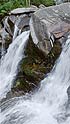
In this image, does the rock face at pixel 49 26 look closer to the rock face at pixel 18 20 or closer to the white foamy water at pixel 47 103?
the white foamy water at pixel 47 103

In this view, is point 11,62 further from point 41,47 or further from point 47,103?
point 47,103

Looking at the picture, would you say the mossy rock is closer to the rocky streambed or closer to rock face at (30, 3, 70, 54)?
the rocky streambed

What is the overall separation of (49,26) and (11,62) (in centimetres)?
170

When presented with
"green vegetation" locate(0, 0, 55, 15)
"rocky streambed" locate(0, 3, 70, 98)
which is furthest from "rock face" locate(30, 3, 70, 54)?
"green vegetation" locate(0, 0, 55, 15)

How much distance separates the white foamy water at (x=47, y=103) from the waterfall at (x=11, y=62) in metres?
1.11

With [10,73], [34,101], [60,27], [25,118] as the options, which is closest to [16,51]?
[10,73]

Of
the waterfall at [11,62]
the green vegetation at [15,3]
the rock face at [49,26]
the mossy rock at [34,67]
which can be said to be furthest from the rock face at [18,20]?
the mossy rock at [34,67]

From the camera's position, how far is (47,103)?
8.56m

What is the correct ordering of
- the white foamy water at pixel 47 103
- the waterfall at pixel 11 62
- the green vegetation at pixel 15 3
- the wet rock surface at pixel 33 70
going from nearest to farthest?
the white foamy water at pixel 47 103
the wet rock surface at pixel 33 70
the waterfall at pixel 11 62
the green vegetation at pixel 15 3

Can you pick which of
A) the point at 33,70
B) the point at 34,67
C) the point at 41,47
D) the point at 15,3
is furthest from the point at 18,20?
the point at 15,3

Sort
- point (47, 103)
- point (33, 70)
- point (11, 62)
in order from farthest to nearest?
point (11, 62) → point (33, 70) → point (47, 103)

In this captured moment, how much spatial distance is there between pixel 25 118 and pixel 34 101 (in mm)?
919

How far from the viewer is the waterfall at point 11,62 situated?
10172 millimetres

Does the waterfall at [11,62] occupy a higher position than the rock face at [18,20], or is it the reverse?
the rock face at [18,20]
